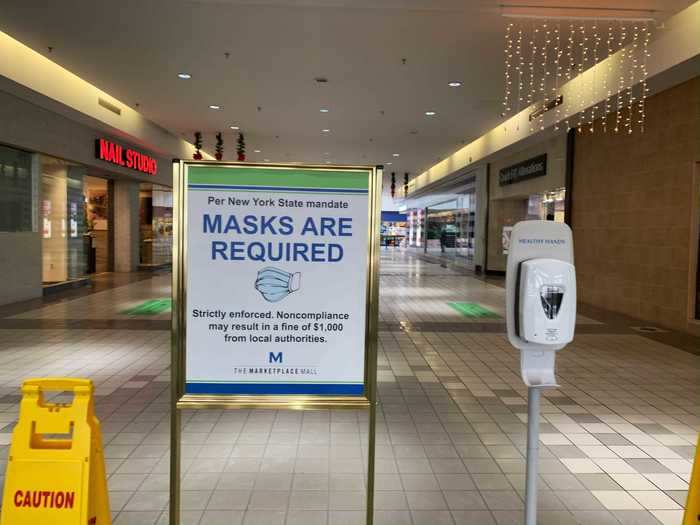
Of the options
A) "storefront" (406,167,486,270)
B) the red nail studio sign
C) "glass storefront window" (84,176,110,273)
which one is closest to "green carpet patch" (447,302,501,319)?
"storefront" (406,167,486,270)

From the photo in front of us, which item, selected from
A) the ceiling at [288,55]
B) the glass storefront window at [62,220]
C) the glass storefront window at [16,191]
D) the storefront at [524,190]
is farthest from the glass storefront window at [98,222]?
the storefront at [524,190]

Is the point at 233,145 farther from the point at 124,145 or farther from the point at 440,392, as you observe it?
the point at 440,392

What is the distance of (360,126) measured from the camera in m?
14.1

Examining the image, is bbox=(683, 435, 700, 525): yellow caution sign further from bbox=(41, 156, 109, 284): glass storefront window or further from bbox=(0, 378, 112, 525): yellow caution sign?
bbox=(41, 156, 109, 284): glass storefront window

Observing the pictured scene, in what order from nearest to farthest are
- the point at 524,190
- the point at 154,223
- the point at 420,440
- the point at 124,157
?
the point at 420,440
the point at 124,157
the point at 524,190
the point at 154,223

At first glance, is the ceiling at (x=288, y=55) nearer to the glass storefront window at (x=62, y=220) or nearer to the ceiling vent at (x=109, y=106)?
the ceiling vent at (x=109, y=106)

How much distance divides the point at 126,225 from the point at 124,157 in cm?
253

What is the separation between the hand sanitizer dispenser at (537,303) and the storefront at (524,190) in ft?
35.0

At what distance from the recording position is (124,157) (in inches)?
562

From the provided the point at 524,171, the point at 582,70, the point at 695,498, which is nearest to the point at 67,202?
the point at 582,70

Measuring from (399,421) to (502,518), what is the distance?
145 cm

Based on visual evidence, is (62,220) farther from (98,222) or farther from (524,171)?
(524,171)

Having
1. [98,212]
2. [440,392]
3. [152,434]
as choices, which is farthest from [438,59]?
[98,212]

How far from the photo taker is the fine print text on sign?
221 cm
